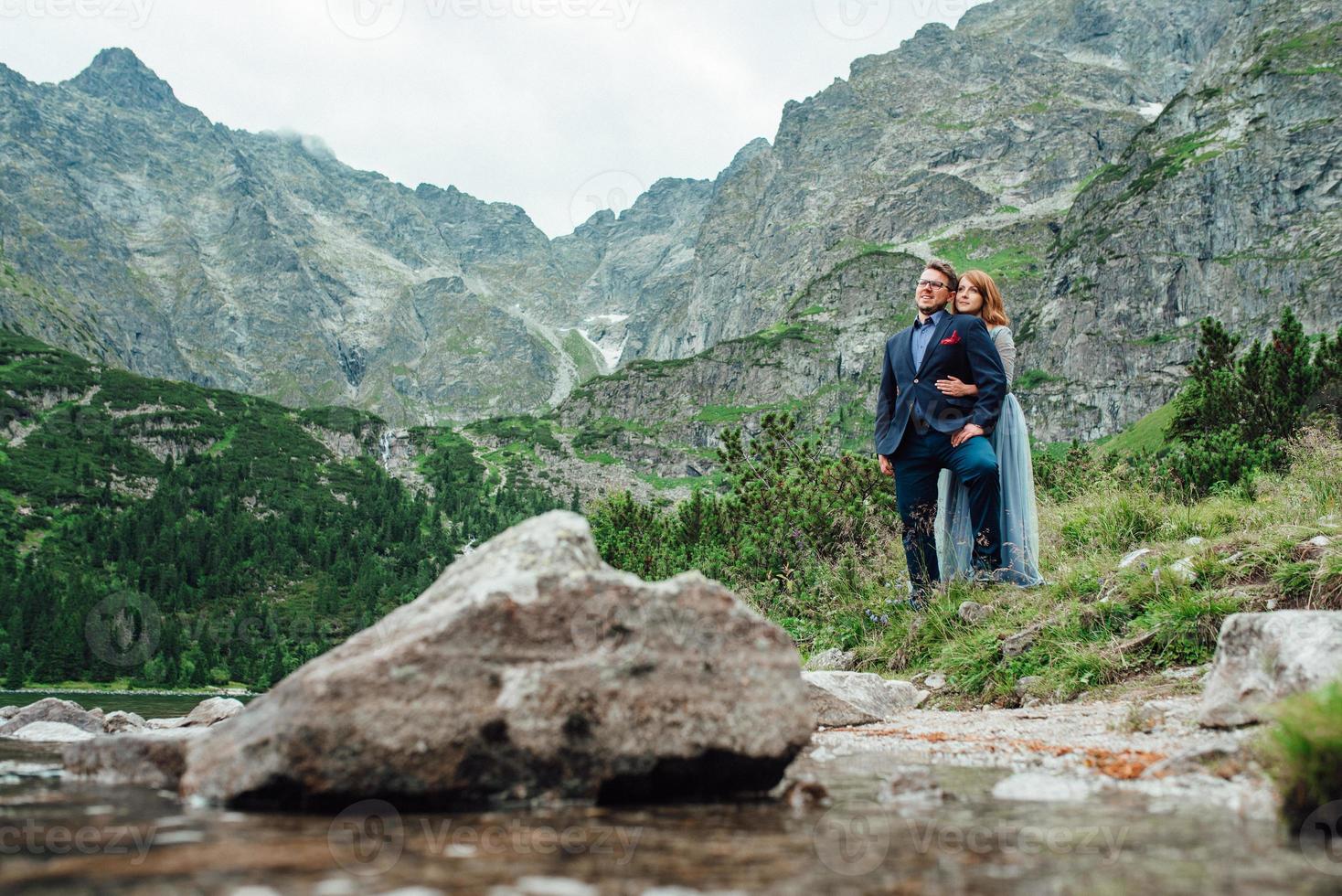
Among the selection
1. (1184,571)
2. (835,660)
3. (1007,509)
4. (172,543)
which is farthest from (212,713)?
(172,543)

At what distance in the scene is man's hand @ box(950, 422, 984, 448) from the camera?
8758mm

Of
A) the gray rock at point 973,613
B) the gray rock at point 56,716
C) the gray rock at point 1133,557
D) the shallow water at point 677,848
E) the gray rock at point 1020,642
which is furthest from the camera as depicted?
the gray rock at point 56,716

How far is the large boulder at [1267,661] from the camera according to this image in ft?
13.4

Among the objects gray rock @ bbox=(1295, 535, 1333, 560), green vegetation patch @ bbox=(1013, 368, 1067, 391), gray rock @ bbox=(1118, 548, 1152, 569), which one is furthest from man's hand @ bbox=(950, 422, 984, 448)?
green vegetation patch @ bbox=(1013, 368, 1067, 391)

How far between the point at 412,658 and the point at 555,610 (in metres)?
0.66

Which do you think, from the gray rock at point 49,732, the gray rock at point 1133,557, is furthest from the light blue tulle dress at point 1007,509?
the gray rock at point 49,732

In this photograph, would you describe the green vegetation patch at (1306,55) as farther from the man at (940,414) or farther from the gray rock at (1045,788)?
the gray rock at (1045,788)

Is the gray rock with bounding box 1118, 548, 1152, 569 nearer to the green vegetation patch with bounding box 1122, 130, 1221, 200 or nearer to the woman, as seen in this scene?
the woman

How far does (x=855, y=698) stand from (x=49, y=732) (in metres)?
8.72

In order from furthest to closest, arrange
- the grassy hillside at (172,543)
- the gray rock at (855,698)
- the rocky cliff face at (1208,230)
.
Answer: the rocky cliff face at (1208,230), the grassy hillside at (172,543), the gray rock at (855,698)

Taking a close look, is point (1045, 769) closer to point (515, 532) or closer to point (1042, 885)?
point (1042, 885)

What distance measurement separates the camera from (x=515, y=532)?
4340 millimetres

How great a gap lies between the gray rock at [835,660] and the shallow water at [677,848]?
7167 mm

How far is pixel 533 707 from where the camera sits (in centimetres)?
345
